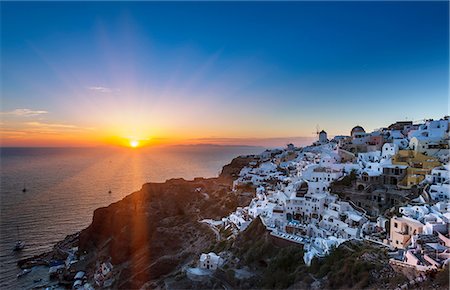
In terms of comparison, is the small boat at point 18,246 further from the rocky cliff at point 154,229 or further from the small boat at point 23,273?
the rocky cliff at point 154,229

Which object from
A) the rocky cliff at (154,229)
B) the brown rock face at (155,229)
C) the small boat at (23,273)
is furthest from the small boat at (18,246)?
the brown rock face at (155,229)

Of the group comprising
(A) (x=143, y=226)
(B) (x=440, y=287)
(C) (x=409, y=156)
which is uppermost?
(C) (x=409, y=156)

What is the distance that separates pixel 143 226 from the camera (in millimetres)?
40625

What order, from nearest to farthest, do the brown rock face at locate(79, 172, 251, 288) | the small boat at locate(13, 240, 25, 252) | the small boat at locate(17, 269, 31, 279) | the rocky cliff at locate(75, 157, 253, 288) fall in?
the rocky cliff at locate(75, 157, 253, 288) → the brown rock face at locate(79, 172, 251, 288) → the small boat at locate(17, 269, 31, 279) → the small boat at locate(13, 240, 25, 252)

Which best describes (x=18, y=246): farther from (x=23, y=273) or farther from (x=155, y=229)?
(x=155, y=229)

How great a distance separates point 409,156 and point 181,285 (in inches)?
975

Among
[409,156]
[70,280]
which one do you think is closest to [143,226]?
[70,280]

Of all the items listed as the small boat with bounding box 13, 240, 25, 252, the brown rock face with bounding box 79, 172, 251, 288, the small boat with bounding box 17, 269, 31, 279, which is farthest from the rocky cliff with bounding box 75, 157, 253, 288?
the small boat with bounding box 13, 240, 25, 252

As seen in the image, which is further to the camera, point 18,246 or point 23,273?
point 18,246

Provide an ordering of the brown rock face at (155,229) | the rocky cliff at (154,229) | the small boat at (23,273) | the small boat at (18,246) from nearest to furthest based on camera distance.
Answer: the rocky cliff at (154,229), the brown rock face at (155,229), the small boat at (23,273), the small boat at (18,246)

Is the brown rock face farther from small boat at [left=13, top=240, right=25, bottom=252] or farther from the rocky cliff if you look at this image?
small boat at [left=13, top=240, right=25, bottom=252]

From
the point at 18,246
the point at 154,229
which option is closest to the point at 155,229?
the point at 154,229

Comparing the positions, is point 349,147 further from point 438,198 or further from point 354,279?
point 354,279

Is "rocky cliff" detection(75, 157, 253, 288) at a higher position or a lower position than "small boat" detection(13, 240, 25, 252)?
higher
